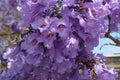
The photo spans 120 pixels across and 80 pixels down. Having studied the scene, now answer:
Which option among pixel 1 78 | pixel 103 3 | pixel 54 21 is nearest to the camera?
pixel 54 21

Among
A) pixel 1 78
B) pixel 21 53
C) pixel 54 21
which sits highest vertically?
pixel 54 21

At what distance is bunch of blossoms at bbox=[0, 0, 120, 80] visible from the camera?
1.08 m

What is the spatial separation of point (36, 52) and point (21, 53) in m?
0.07

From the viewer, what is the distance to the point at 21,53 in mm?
1156

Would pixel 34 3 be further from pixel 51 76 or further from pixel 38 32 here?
pixel 51 76

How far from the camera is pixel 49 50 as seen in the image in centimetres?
109

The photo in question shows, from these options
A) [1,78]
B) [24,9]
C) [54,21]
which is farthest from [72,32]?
[1,78]

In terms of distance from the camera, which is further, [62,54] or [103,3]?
[103,3]

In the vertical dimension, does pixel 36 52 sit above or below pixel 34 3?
below

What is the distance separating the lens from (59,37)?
1.09 metres

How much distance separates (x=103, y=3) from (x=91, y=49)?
0.17 m

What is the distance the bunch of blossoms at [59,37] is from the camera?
3.56 ft

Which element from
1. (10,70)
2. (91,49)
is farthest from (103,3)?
(10,70)

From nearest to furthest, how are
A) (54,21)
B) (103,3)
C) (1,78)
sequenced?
(54,21)
(103,3)
(1,78)
